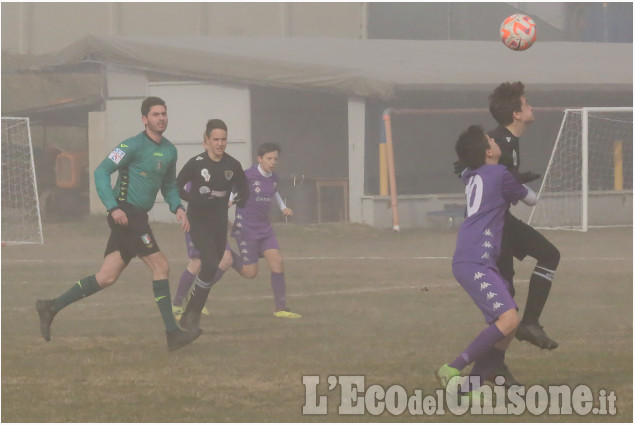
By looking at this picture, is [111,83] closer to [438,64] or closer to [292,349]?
[438,64]

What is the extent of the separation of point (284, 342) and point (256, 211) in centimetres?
270

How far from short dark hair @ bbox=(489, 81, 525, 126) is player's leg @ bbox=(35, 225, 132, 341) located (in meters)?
3.56

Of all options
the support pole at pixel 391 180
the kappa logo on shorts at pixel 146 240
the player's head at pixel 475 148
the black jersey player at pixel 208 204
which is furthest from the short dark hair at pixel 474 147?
the support pole at pixel 391 180

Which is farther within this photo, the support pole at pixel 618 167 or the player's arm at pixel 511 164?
the support pole at pixel 618 167

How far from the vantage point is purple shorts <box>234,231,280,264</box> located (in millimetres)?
13414

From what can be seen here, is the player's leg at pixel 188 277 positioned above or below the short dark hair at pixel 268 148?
below

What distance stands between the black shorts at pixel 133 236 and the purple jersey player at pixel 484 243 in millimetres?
3426

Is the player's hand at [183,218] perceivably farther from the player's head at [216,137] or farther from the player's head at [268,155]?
the player's head at [268,155]

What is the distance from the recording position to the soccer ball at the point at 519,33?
12.4 meters

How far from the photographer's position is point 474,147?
809 centimetres

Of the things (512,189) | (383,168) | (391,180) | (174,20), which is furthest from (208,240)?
(174,20)

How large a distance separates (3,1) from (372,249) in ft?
118

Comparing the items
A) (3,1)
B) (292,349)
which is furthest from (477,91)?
(3,1)

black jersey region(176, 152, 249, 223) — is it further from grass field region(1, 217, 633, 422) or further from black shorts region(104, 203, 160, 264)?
grass field region(1, 217, 633, 422)
